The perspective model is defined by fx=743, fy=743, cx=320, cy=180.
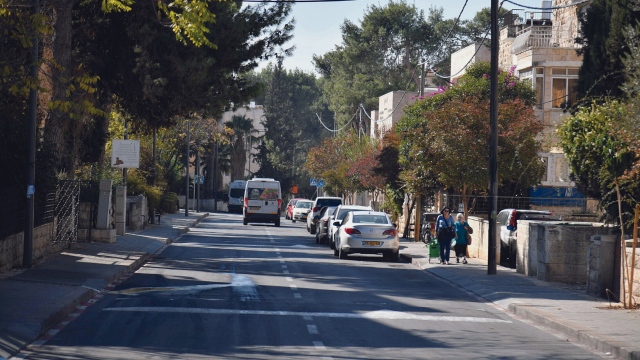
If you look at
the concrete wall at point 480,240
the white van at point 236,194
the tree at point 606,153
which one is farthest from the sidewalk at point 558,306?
the white van at point 236,194

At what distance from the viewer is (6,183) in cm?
1655

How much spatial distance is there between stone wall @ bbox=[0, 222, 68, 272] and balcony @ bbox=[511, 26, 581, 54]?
2343cm

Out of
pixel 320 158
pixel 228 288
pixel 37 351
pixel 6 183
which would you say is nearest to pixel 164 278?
pixel 228 288

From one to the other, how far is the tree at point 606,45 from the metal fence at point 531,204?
10934 millimetres

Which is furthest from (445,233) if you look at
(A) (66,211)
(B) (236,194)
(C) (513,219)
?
(B) (236,194)

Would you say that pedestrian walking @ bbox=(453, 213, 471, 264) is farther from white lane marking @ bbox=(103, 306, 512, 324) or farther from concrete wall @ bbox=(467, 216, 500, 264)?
white lane marking @ bbox=(103, 306, 512, 324)

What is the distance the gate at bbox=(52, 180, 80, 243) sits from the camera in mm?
21625

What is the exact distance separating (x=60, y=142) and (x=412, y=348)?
16.2 metres

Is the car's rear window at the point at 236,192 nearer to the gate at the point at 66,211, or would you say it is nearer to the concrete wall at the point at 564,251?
the gate at the point at 66,211

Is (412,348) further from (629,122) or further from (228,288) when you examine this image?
(228,288)

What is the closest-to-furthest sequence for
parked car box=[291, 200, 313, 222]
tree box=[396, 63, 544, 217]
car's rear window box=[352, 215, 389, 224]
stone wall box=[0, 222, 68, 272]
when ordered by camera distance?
stone wall box=[0, 222, 68, 272] → car's rear window box=[352, 215, 389, 224] → tree box=[396, 63, 544, 217] → parked car box=[291, 200, 313, 222]

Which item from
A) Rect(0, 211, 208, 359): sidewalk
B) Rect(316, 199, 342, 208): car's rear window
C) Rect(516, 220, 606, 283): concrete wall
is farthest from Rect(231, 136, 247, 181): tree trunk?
Rect(516, 220, 606, 283): concrete wall

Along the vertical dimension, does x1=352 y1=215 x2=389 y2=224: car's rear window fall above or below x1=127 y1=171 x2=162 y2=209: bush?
below

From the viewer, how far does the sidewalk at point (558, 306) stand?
9836mm
